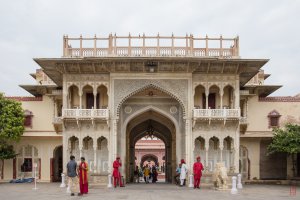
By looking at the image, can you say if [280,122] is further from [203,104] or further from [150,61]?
[150,61]

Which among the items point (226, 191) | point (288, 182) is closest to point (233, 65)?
point (226, 191)

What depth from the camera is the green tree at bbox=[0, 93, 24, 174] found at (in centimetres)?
3091

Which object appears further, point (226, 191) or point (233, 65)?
point (233, 65)

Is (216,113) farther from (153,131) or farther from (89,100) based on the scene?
(153,131)

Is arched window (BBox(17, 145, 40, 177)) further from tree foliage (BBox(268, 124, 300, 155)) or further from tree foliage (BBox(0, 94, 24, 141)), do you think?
tree foliage (BBox(268, 124, 300, 155))

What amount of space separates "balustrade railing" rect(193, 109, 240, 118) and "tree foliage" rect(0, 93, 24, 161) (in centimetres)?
1121

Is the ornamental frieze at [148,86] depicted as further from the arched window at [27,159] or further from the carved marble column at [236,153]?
the arched window at [27,159]

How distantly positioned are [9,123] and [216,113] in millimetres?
12407

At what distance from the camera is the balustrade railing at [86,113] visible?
27594mm

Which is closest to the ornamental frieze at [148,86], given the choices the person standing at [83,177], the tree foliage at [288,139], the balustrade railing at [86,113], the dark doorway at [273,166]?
the balustrade railing at [86,113]

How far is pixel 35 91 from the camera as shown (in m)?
34.6

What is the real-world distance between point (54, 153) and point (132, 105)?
836 cm

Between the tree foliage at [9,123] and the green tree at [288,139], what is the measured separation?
15455 mm

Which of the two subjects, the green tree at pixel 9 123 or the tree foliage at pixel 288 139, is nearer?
the tree foliage at pixel 288 139
